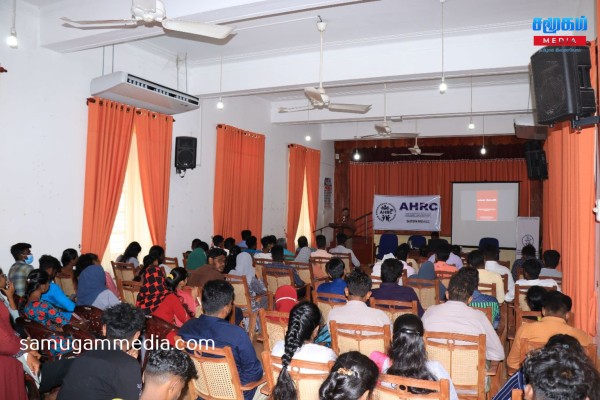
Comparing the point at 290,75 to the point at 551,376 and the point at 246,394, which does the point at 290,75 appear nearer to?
the point at 246,394

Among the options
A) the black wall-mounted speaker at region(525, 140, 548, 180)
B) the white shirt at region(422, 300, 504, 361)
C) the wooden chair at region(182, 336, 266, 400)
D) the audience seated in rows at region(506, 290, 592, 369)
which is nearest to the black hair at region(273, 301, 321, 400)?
the wooden chair at region(182, 336, 266, 400)

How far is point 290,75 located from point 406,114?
299 centimetres

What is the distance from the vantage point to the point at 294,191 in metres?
11.5

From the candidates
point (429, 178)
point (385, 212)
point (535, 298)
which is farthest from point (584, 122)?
point (429, 178)

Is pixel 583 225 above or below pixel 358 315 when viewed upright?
above

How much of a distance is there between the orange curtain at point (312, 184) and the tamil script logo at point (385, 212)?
1709mm

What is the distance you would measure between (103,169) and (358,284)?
4.30m

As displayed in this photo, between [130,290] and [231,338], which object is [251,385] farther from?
[130,290]

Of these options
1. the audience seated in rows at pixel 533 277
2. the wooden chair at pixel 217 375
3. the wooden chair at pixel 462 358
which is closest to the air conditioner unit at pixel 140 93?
the wooden chair at pixel 217 375

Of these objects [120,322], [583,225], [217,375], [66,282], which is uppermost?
[583,225]

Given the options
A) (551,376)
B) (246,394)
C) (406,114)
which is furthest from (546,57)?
(406,114)

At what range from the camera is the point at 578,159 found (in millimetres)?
4238

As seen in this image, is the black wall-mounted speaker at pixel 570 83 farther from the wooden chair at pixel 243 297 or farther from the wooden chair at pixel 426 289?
the wooden chair at pixel 243 297

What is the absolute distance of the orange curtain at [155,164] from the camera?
6969 mm
